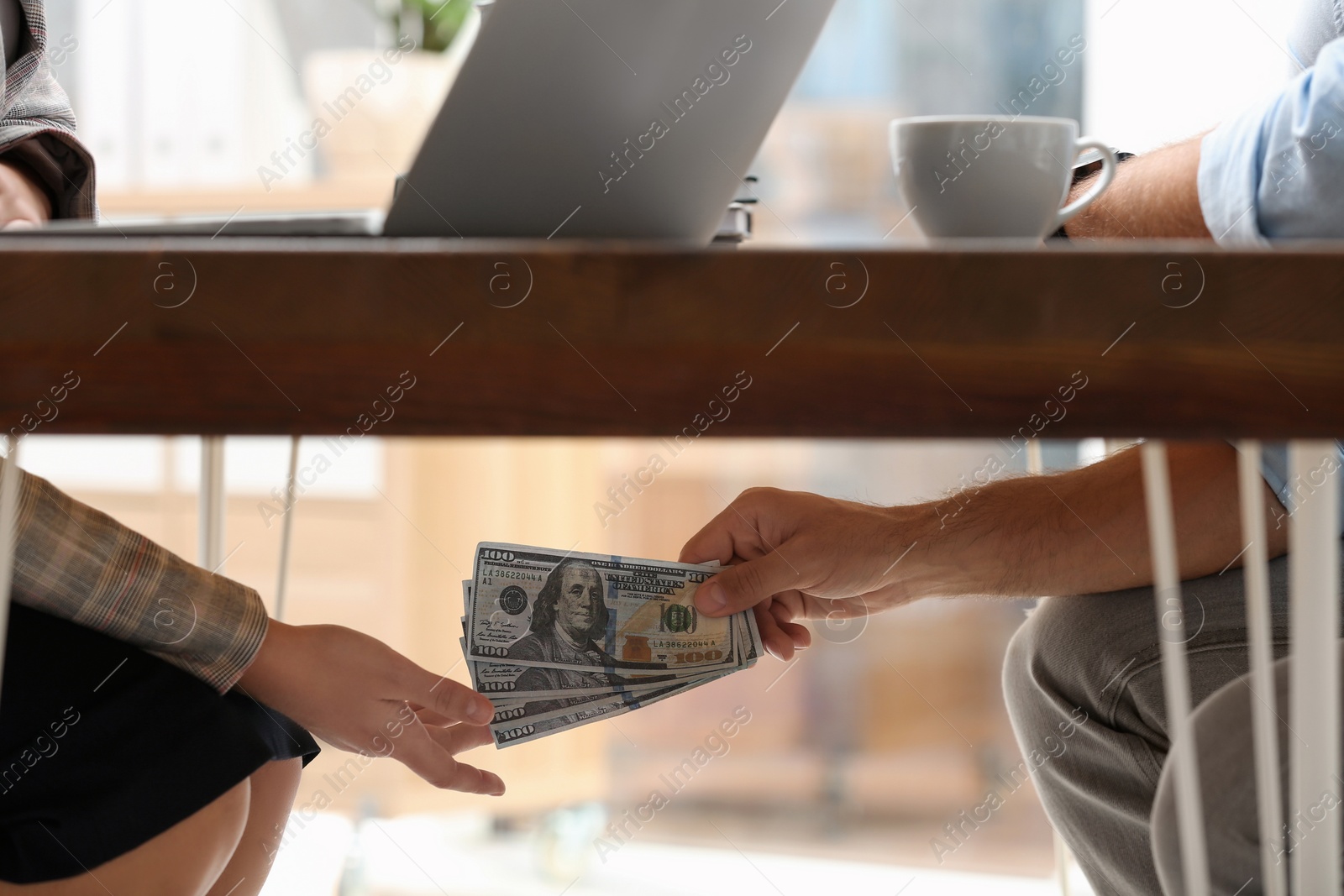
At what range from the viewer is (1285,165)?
1.90ft

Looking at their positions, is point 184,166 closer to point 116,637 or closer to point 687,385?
point 116,637

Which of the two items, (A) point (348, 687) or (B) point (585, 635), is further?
(B) point (585, 635)

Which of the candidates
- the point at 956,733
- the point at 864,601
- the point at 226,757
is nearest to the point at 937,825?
the point at 956,733

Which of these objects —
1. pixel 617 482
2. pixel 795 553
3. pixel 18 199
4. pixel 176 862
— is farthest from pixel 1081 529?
pixel 617 482

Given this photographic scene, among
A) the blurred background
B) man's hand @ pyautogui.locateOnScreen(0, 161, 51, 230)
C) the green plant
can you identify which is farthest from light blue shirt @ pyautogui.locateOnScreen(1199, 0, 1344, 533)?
the green plant

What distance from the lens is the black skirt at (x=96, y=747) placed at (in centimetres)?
61

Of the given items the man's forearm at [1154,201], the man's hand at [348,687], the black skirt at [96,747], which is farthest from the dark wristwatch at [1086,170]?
the black skirt at [96,747]

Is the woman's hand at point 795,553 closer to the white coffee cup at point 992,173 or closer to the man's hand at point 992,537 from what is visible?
the man's hand at point 992,537


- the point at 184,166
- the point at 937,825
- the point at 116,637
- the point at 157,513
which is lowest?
the point at 937,825

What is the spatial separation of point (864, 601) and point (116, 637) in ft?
2.03

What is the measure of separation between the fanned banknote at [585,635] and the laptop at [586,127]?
1.26ft

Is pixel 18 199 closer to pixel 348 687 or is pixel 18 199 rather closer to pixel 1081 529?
pixel 348 687

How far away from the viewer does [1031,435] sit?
36 centimetres

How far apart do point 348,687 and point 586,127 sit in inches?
16.1
